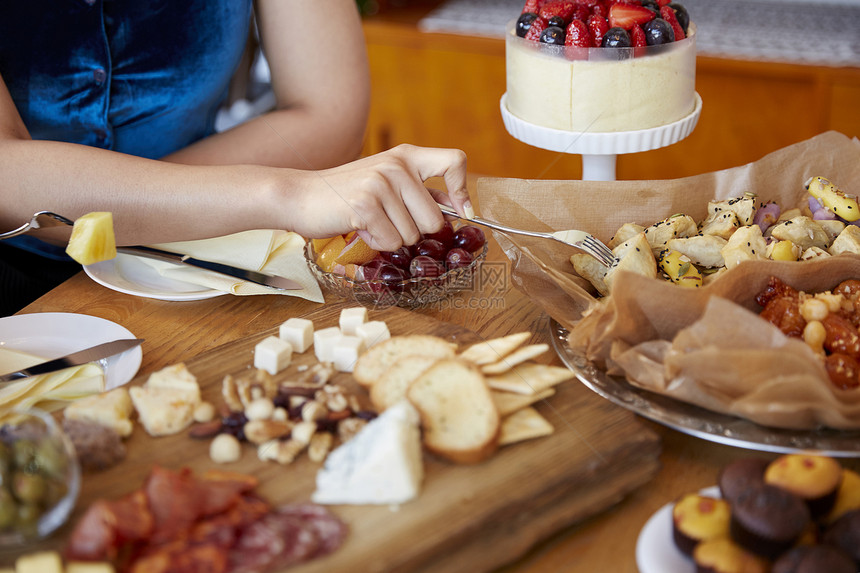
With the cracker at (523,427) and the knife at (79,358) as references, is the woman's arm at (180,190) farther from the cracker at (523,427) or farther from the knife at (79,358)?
the cracker at (523,427)

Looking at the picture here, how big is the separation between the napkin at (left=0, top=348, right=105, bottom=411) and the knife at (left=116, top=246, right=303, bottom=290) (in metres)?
0.24

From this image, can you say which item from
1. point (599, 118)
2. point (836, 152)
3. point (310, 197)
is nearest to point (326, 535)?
point (310, 197)

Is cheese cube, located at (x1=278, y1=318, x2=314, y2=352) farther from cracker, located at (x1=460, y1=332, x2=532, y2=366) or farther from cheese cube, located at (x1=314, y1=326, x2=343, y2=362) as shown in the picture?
cracker, located at (x1=460, y1=332, x2=532, y2=366)

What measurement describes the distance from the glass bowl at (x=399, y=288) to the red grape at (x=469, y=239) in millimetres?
16

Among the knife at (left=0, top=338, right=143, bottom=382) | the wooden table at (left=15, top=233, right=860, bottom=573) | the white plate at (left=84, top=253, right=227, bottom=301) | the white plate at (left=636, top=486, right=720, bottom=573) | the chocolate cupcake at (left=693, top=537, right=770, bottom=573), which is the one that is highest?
the chocolate cupcake at (left=693, top=537, right=770, bottom=573)

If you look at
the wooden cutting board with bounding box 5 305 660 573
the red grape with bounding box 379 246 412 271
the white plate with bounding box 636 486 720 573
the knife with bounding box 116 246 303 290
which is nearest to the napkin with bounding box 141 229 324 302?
the knife with bounding box 116 246 303 290

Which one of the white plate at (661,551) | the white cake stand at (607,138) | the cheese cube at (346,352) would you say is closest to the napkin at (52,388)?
the cheese cube at (346,352)

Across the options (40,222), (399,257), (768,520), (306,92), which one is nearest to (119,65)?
(306,92)

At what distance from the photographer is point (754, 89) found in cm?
244

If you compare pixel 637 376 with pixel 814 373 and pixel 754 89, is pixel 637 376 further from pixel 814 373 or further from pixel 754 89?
pixel 754 89

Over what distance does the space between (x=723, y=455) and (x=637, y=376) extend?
11cm

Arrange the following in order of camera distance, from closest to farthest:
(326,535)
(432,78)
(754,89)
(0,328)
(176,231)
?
(326,535), (0,328), (176,231), (754,89), (432,78)

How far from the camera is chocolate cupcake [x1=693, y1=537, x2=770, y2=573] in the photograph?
0.52m

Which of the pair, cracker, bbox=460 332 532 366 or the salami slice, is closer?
the salami slice
